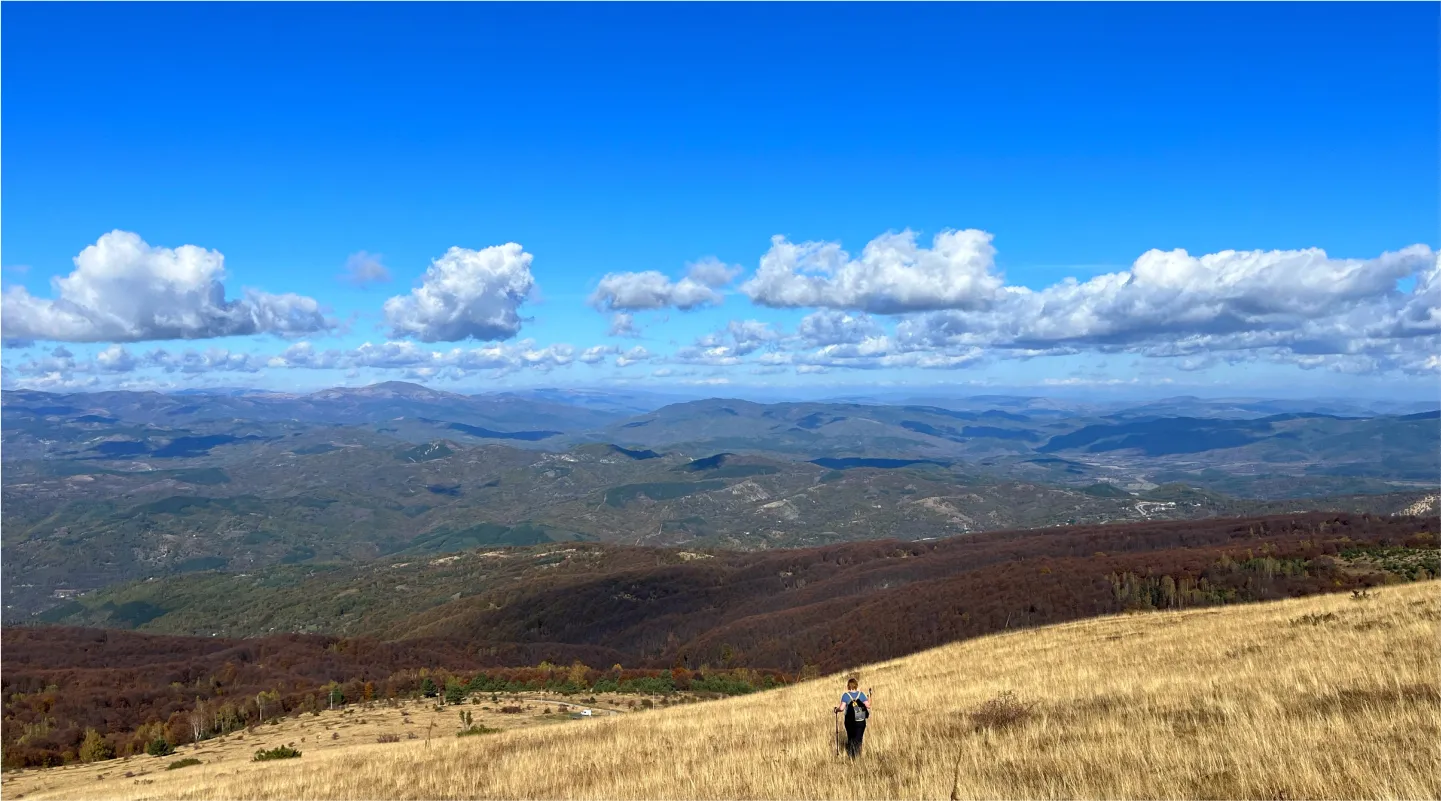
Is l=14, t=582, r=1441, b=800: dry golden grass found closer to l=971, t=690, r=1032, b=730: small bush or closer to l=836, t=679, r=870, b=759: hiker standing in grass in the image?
l=971, t=690, r=1032, b=730: small bush

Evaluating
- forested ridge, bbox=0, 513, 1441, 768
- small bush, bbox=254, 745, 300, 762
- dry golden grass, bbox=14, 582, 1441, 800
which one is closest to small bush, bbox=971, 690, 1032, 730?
dry golden grass, bbox=14, 582, 1441, 800

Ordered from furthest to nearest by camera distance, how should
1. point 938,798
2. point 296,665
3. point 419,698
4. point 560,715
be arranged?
point 296,665, point 419,698, point 560,715, point 938,798

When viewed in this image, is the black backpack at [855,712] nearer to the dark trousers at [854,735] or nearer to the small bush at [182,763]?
the dark trousers at [854,735]

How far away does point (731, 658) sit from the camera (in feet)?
415

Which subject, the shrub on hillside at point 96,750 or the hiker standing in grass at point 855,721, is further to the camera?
the shrub on hillside at point 96,750

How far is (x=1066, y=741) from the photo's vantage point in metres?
11.8

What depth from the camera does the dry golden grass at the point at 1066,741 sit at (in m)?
9.27

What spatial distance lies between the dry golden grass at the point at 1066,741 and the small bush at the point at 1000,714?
0.74 ft

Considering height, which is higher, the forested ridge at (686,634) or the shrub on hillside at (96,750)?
the shrub on hillside at (96,750)

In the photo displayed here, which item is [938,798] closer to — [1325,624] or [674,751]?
[674,751]

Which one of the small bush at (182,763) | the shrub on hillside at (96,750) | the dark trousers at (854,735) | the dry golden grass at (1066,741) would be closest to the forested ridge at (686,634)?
the shrub on hillside at (96,750)

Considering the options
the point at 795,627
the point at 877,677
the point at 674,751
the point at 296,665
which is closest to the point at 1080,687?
the point at 674,751

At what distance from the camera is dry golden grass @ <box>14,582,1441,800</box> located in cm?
927

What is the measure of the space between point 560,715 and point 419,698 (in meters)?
16.9
